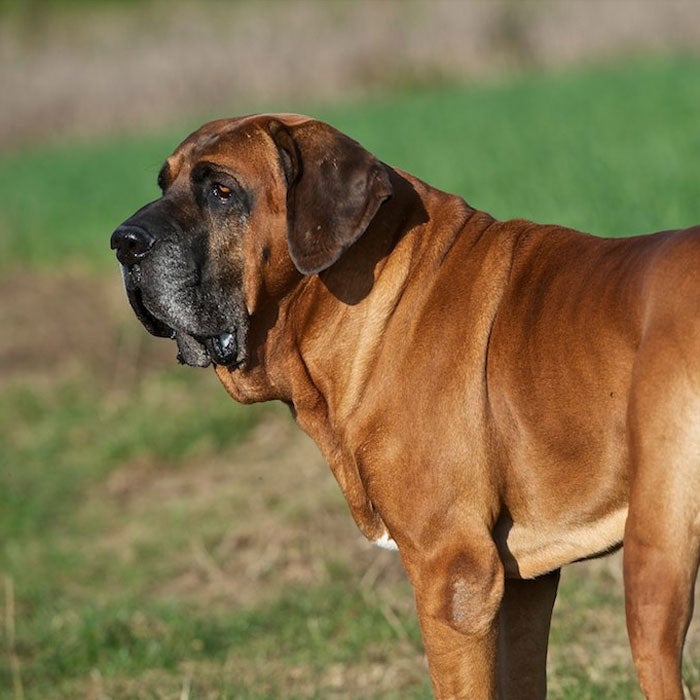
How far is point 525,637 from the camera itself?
4.38m

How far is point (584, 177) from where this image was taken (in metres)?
13.1

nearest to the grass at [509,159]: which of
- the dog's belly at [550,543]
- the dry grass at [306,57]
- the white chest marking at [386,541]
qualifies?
the dry grass at [306,57]

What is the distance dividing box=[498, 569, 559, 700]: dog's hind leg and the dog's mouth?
117cm

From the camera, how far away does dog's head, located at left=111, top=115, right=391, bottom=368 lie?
13.5 ft

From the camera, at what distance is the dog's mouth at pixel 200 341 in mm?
4371

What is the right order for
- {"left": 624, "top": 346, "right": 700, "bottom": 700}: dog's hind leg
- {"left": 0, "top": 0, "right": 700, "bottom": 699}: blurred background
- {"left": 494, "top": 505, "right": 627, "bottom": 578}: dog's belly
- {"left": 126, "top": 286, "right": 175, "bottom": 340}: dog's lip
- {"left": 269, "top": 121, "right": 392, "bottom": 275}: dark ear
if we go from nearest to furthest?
{"left": 624, "top": 346, "right": 700, "bottom": 700}: dog's hind leg → {"left": 494, "top": 505, "right": 627, "bottom": 578}: dog's belly → {"left": 269, "top": 121, "right": 392, "bottom": 275}: dark ear → {"left": 126, "top": 286, "right": 175, "bottom": 340}: dog's lip → {"left": 0, "top": 0, "right": 700, "bottom": 699}: blurred background

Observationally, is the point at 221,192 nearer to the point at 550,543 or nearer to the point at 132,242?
the point at 132,242

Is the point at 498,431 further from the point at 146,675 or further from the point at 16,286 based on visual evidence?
the point at 16,286

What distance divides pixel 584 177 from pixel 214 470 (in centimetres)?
536

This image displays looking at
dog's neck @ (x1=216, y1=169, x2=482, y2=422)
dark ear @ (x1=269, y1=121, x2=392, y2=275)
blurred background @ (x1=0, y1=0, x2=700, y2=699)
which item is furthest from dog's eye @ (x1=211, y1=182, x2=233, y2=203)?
blurred background @ (x1=0, y1=0, x2=700, y2=699)

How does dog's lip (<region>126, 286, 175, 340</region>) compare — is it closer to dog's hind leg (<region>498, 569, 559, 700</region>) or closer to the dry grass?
dog's hind leg (<region>498, 569, 559, 700</region>)

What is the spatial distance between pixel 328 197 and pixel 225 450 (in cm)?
607

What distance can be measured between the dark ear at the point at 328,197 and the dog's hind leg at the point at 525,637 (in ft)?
4.09

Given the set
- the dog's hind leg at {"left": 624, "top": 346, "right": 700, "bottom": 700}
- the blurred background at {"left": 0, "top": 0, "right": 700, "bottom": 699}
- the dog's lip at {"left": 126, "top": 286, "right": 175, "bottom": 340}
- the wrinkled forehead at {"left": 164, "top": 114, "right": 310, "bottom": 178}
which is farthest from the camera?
the blurred background at {"left": 0, "top": 0, "right": 700, "bottom": 699}
